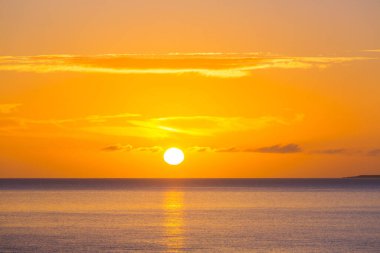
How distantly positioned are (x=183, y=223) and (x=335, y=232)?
18.2 meters

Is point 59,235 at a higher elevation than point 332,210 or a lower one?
lower

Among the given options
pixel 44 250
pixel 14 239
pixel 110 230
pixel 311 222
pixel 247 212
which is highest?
pixel 247 212

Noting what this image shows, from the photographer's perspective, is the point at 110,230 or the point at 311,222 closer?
the point at 110,230

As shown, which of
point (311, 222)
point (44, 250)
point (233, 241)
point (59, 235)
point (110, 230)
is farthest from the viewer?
point (311, 222)

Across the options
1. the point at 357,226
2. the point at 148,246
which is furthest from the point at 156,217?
the point at 148,246

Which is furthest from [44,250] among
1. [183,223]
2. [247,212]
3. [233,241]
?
[247,212]

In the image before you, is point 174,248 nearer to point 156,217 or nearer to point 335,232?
point 335,232

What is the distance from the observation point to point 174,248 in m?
63.9

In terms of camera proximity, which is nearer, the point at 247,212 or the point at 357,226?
the point at 357,226

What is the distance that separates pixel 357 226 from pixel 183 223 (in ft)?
61.6

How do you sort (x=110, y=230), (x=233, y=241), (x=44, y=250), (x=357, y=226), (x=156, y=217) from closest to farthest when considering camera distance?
(x=44, y=250) → (x=233, y=241) → (x=110, y=230) → (x=357, y=226) → (x=156, y=217)

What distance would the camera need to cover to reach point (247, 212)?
10869cm

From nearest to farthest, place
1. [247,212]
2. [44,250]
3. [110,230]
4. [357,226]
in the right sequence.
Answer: [44,250] → [110,230] → [357,226] → [247,212]

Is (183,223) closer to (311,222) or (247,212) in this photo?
(311,222)
